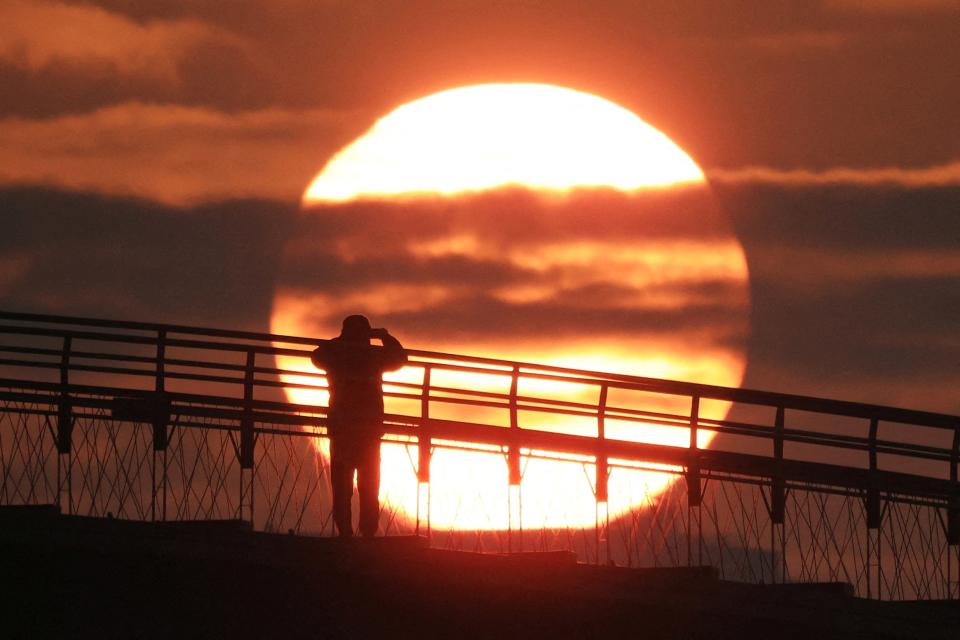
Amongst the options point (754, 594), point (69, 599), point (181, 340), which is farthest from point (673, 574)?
point (181, 340)

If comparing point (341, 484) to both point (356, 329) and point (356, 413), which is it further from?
point (356, 329)

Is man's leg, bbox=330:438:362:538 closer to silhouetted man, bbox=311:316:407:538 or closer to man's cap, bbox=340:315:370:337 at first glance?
silhouetted man, bbox=311:316:407:538

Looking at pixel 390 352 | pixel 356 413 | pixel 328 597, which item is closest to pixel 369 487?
pixel 356 413

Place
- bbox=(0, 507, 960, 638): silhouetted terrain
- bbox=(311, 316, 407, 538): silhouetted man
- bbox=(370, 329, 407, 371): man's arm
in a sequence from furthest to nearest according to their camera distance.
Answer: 1. bbox=(370, 329, 407, 371): man's arm
2. bbox=(311, 316, 407, 538): silhouetted man
3. bbox=(0, 507, 960, 638): silhouetted terrain

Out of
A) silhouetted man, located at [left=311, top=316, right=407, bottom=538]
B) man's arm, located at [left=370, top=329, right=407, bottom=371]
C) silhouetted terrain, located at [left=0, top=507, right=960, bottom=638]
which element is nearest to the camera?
silhouetted terrain, located at [left=0, top=507, right=960, bottom=638]

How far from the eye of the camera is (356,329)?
19.0 meters

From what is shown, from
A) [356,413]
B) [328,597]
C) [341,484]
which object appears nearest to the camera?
[328,597]

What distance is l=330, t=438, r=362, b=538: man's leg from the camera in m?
18.9

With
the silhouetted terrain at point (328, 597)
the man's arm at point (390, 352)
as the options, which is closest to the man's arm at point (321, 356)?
the man's arm at point (390, 352)

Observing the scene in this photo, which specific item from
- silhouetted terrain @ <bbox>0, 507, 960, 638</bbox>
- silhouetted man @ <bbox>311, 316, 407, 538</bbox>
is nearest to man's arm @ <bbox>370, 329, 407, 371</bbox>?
silhouetted man @ <bbox>311, 316, 407, 538</bbox>

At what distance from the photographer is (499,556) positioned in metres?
17.2

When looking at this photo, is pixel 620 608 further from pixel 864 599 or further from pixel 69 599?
pixel 69 599

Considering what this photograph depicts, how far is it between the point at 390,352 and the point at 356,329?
0.42 metres

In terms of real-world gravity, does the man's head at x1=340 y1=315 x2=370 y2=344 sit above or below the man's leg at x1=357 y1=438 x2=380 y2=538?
above
